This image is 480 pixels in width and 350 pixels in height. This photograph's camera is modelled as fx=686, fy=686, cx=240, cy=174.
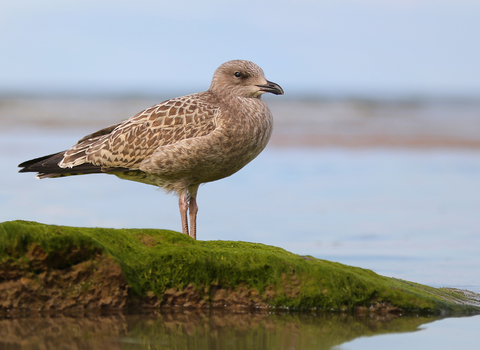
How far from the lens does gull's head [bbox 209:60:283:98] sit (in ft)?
27.0

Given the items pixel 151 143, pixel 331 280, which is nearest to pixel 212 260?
pixel 331 280

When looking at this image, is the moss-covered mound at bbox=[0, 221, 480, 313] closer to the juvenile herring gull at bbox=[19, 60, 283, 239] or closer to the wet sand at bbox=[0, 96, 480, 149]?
the juvenile herring gull at bbox=[19, 60, 283, 239]

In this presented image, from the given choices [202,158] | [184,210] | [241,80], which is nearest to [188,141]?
[202,158]

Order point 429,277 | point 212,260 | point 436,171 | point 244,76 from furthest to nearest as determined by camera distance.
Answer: point 436,171 < point 244,76 < point 429,277 < point 212,260

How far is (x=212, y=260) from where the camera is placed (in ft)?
18.4

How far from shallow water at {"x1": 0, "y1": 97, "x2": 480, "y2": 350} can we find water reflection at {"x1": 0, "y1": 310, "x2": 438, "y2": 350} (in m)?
0.01

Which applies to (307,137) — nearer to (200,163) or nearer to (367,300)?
(200,163)

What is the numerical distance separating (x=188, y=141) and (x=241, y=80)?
4.04ft

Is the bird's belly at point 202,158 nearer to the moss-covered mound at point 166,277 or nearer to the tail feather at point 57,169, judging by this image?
the tail feather at point 57,169

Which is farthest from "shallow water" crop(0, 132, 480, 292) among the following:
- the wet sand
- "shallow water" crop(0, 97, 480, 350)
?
the wet sand

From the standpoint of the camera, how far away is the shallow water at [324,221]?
487 cm

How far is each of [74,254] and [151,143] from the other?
287 centimetres

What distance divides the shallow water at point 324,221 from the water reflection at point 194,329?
1 centimetres

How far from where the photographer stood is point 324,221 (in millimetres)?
10414
